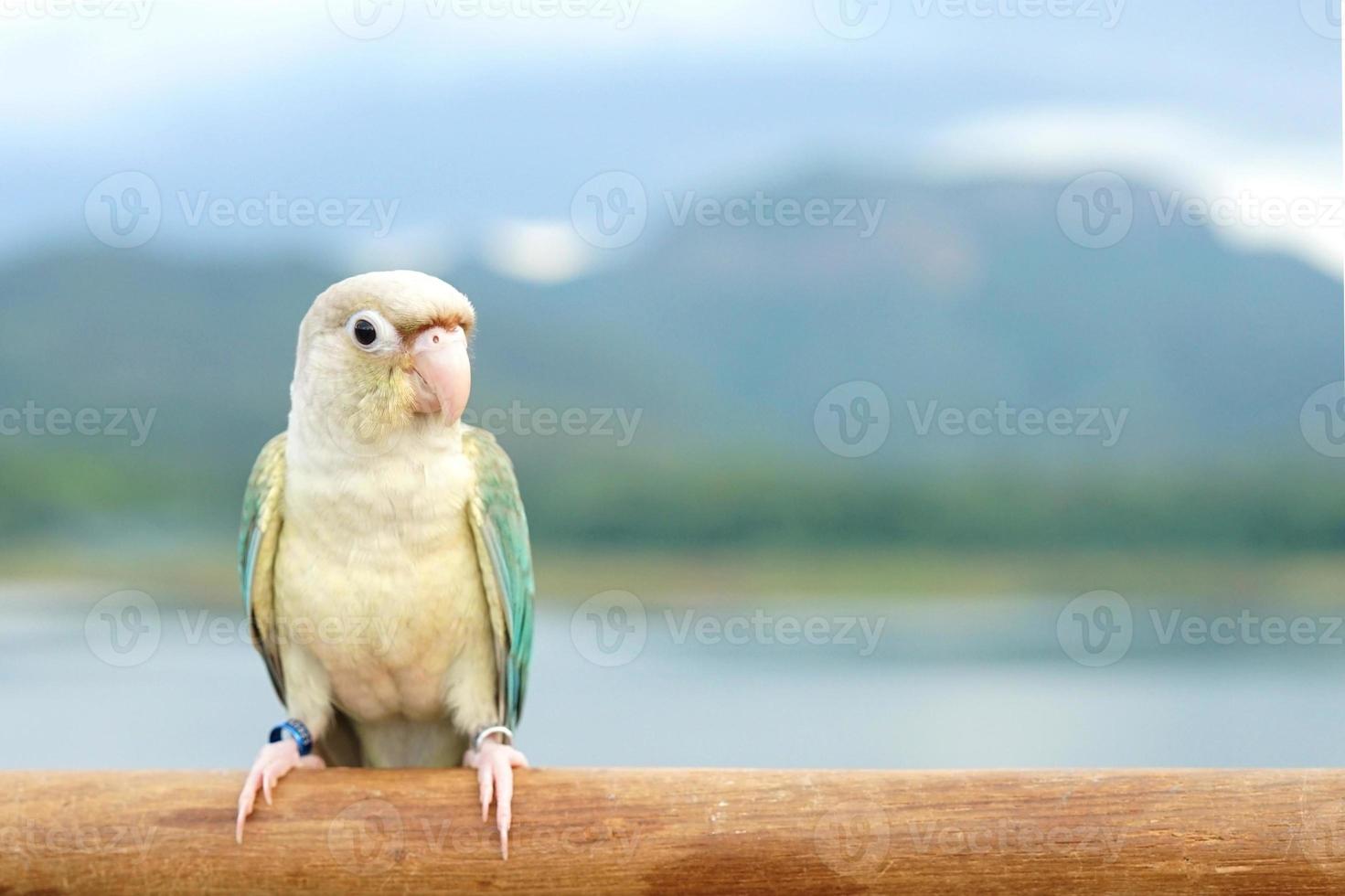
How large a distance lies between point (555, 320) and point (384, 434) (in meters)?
1.90

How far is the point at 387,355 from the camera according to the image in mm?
1367

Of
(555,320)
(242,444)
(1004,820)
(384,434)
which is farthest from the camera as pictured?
(555,320)

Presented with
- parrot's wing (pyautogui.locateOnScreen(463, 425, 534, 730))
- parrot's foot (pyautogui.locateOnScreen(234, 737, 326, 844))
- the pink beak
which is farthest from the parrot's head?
parrot's foot (pyautogui.locateOnScreen(234, 737, 326, 844))

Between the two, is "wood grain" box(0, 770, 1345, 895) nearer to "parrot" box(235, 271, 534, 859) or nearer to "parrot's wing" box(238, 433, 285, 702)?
"parrot" box(235, 271, 534, 859)

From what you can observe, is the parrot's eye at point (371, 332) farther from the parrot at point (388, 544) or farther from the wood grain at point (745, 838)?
the wood grain at point (745, 838)

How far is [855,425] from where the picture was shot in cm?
244

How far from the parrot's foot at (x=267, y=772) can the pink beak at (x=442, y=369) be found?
1.62ft

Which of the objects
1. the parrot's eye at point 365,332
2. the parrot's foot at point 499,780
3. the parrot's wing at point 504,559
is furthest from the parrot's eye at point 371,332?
the parrot's foot at point 499,780

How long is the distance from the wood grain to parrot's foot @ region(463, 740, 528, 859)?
2 cm

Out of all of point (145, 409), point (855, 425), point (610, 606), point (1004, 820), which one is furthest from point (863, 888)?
Result: point (145, 409)

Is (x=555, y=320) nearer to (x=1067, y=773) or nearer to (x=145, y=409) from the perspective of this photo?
(x=145, y=409)

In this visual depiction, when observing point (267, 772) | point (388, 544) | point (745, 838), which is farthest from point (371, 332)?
point (745, 838)

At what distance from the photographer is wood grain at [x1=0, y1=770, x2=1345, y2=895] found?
1.25 m

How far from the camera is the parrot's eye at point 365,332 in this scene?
1365 mm
